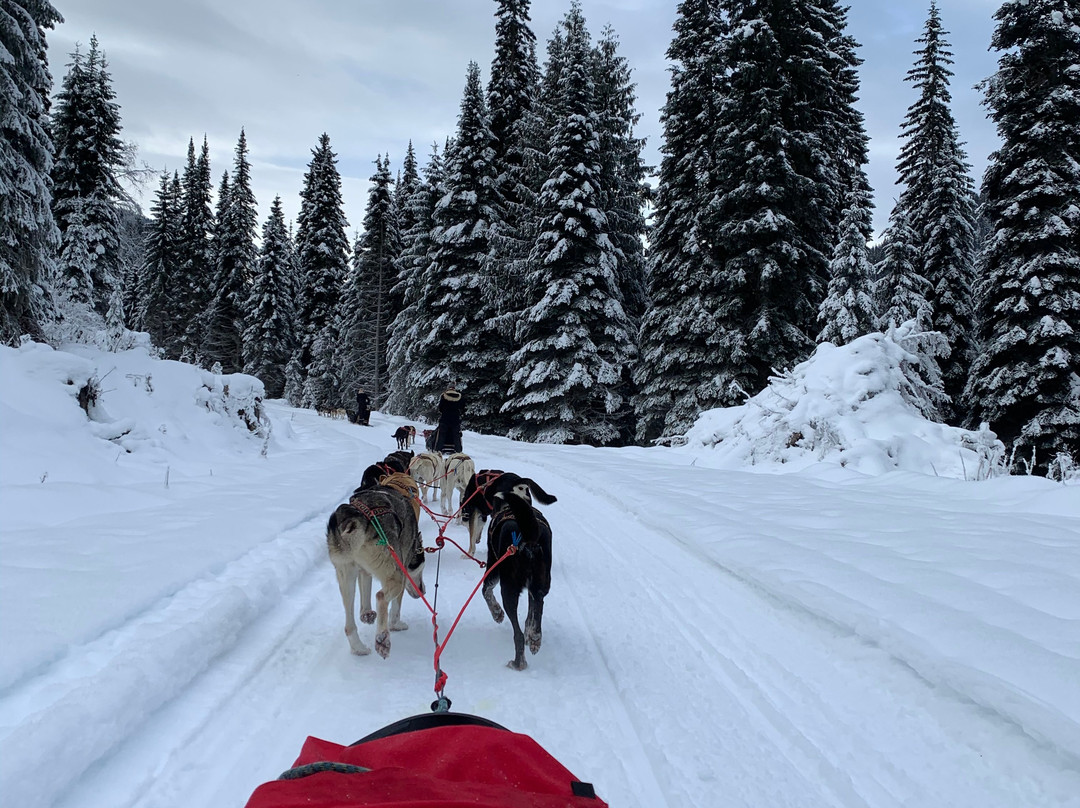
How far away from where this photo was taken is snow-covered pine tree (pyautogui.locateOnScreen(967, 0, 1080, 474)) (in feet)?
52.2

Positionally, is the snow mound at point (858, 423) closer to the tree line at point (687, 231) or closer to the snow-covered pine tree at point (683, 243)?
the tree line at point (687, 231)

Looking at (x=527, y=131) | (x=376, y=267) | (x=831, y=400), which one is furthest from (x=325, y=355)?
(x=831, y=400)

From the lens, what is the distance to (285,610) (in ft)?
14.0

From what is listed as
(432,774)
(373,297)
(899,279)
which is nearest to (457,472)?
(432,774)

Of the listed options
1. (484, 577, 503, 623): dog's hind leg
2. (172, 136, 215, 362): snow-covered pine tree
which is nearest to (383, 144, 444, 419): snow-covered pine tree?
(484, 577, 503, 623): dog's hind leg

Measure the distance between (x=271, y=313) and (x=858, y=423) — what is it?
139 feet

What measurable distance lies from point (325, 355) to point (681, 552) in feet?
124

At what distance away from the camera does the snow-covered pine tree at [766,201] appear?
17.7 m

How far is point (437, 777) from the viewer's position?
1657 mm

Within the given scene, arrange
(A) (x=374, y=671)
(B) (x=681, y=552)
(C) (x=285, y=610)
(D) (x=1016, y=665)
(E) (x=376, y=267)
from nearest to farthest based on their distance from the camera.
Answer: (D) (x=1016, y=665) < (A) (x=374, y=671) < (C) (x=285, y=610) < (B) (x=681, y=552) < (E) (x=376, y=267)

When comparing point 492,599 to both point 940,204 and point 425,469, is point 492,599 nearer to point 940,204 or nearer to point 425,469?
point 425,469

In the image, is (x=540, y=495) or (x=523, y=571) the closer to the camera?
(x=523, y=571)

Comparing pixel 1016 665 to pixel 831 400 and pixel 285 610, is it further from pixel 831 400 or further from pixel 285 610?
pixel 831 400

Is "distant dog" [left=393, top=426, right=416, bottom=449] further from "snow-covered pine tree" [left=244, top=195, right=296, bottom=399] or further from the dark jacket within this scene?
"snow-covered pine tree" [left=244, top=195, right=296, bottom=399]
